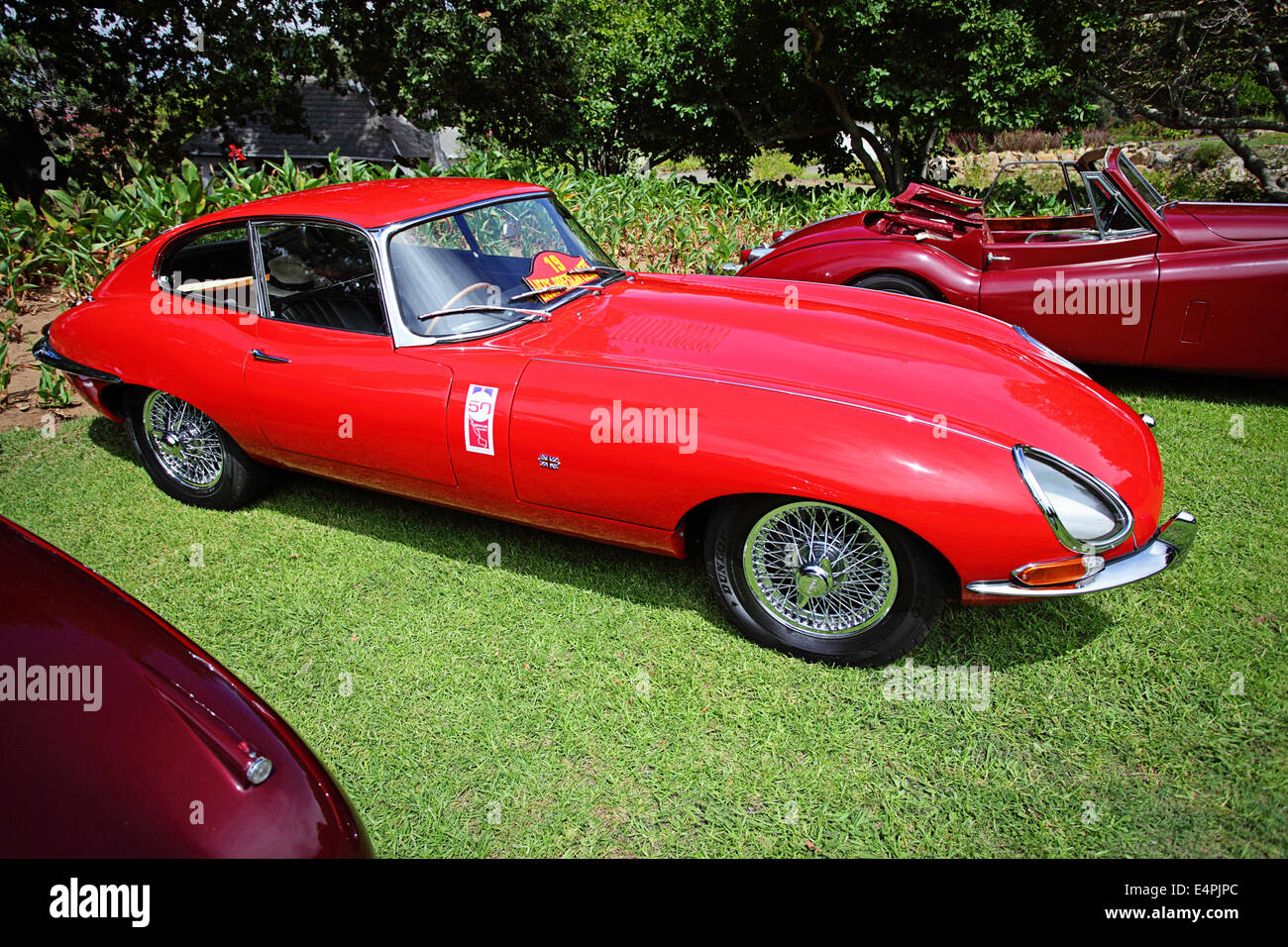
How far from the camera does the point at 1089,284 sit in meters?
4.89

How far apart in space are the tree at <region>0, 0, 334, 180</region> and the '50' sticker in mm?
11080

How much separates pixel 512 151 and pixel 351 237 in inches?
339

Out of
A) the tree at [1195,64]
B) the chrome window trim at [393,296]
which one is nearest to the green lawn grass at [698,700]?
the chrome window trim at [393,296]

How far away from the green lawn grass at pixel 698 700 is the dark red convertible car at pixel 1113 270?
3.56ft

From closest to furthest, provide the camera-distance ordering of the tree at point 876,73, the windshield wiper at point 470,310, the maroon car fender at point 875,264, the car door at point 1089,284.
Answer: the windshield wiper at point 470,310, the car door at point 1089,284, the maroon car fender at point 875,264, the tree at point 876,73

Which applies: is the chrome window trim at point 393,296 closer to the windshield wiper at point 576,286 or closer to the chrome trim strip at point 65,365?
the windshield wiper at point 576,286

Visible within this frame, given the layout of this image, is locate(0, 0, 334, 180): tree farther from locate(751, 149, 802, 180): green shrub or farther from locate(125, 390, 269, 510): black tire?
locate(751, 149, 802, 180): green shrub

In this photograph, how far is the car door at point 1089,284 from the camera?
4789 millimetres

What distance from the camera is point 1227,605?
120 inches

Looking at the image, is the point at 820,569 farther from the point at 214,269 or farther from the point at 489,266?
the point at 214,269

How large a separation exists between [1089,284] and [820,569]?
11.0ft

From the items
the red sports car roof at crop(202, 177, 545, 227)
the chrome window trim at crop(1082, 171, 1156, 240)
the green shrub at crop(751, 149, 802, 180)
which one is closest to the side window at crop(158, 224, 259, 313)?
the red sports car roof at crop(202, 177, 545, 227)

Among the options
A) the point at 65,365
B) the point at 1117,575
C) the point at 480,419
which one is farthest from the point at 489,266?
the point at 1117,575
